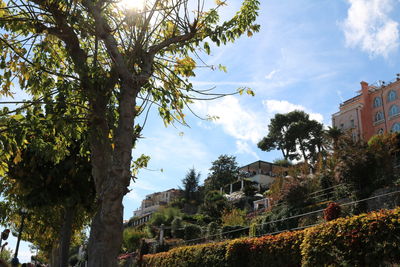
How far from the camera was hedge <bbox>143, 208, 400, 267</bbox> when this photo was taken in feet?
27.1

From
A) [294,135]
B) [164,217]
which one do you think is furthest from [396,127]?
[164,217]

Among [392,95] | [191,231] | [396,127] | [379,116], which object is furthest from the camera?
[379,116]

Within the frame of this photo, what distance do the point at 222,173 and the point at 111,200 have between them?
2088 inches

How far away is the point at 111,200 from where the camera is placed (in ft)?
15.9

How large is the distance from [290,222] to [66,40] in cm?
1447

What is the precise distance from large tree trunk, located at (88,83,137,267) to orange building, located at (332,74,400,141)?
50.3m

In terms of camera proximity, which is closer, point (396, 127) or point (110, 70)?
point (110, 70)

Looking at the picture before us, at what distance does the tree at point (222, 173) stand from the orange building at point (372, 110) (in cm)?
1641

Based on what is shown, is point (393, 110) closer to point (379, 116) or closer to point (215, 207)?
point (379, 116)

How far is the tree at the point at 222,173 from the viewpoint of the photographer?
185ft

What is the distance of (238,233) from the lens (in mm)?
20125

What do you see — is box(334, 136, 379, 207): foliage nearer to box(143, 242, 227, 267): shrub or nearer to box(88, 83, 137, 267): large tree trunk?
box(143, 242, 227, 267): shrub

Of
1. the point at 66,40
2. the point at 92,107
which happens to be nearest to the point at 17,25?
the point at 66,40

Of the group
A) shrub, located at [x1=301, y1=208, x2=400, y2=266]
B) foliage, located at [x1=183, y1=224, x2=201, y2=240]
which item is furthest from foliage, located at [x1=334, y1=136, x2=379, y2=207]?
foliage, located at [x1=183, y1=224, x2=201, y2=240]
